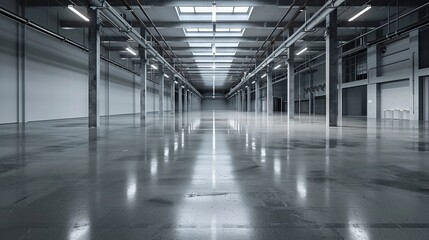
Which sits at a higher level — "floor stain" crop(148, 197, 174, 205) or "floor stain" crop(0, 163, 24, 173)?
"floor stain" crop(0, 163, 24, 173)

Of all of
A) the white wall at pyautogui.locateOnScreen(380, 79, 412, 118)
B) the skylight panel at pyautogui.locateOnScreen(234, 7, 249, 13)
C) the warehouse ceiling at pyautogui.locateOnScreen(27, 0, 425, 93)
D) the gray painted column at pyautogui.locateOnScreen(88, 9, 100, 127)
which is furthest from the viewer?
the white wall at pyautogui.locateOnScreen(380, 79, 412, 118)

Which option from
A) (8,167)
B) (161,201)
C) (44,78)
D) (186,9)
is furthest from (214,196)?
(44,78)

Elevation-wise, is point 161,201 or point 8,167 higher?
point 8,167

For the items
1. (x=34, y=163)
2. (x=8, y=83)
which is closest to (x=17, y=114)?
(x=8, y=83)

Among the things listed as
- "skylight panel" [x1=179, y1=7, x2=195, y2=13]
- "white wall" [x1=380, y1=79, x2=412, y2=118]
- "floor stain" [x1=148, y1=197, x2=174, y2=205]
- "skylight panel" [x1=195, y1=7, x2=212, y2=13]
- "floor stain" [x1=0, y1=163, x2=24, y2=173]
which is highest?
"skylight panel" [x1=179, y1=7, x2=195, y2=13]

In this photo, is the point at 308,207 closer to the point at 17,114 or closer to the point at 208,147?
the point at 208,147

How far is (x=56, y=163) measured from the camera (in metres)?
6.45

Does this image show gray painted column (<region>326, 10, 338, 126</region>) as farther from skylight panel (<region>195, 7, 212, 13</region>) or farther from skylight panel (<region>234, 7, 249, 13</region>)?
skylight panel (<region>195, 7, 212, 13</region>)

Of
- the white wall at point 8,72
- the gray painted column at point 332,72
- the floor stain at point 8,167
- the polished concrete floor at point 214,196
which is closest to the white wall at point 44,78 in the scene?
the white wall at point 8,72

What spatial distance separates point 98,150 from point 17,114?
13.9m

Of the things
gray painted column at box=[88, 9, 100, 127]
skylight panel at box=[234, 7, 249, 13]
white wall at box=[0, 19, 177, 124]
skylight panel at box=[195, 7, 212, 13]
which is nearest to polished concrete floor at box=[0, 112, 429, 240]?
gray painted column at box=[88, 9, 100, 127]

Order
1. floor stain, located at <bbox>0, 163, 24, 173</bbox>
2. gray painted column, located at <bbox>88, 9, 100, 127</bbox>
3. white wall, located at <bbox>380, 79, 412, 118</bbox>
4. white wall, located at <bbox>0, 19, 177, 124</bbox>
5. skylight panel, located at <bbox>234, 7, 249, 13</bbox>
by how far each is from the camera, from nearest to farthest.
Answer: floor stain, located at <bbox>0, 163, 24, 173</bbox>
gray painted column, located at <bbox>88, 9, 100, 127</bbox>
white wall, located at <bbox>0, 19, 177, 124</bbox>
skylight panel, located at <bbox>234, 7, 249, 13</bbox>
white wall, located at <bbox>380, 79, 412, 118</bbox>

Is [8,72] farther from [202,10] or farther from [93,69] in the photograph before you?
[202,10]

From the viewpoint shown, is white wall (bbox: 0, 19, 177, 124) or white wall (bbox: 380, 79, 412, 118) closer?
white wall (bbox: 0, 19, 177, 124)
